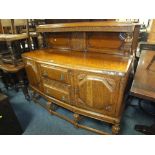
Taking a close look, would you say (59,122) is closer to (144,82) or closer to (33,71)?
(33,71)

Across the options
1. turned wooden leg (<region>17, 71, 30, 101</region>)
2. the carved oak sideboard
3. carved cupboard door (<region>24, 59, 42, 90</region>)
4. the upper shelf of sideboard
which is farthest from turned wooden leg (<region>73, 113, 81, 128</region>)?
turned wooden leg (<region>17, 71, 30, 101</region>)

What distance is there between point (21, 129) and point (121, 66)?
141 cm

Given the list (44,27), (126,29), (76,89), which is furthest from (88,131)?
(44,27)

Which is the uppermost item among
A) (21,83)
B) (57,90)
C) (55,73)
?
(55,73)

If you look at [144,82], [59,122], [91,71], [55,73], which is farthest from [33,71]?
[144,82]

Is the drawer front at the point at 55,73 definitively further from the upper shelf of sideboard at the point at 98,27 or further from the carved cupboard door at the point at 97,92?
the upper shelf of sideboard at the point at 98,27

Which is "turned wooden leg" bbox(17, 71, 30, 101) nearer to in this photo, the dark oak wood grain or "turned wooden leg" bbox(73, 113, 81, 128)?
"turned wooden leg" bbox(73, 113, 81, 128)

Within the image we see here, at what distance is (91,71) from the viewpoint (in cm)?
116

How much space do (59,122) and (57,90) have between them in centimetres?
50

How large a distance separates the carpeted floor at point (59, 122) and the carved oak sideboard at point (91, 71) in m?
0.11

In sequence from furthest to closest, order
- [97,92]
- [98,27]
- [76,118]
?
[76,118]
[98,27]
[97,92]

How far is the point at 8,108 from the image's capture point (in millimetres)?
1412

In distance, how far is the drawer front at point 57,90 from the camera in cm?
146
